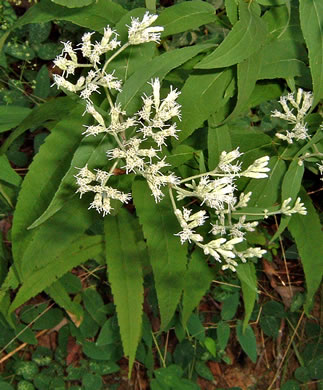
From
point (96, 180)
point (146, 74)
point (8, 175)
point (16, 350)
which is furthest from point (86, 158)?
point (16, 350)

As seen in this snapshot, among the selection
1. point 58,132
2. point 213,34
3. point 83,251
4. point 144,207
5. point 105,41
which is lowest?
point 83,251

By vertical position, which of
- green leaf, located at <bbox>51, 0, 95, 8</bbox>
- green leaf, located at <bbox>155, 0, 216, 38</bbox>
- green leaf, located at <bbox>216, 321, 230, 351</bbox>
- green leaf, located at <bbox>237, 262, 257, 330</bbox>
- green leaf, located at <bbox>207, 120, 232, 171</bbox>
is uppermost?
green leaf, located at <bbox>51, 0, 95, 8</bbox>

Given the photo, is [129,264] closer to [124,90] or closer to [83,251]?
[83,251]

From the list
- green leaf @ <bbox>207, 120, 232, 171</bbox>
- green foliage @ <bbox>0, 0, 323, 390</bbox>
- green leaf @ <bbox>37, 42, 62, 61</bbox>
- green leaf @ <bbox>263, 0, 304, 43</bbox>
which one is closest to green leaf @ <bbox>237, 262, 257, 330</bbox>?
green foliage @ <bbox>0, 0, 323, 390</bbox>

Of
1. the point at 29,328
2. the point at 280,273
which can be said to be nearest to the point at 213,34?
the point at 280,273

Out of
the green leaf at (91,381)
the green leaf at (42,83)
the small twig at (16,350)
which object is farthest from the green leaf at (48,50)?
the green leaf at (91,381)

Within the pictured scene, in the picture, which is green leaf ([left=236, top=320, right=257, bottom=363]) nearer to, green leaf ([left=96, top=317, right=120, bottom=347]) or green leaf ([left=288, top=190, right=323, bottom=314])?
green leaf ([left=96, top=317, right=120, bottom=347])
